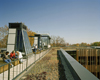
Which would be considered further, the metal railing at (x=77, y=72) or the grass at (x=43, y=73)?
the grass at (x=43, y=73)

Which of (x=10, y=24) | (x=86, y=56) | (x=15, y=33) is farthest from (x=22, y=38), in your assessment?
(x=86, y=56)

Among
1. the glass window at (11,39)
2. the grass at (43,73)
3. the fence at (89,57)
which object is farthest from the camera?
the fence at (89,57)

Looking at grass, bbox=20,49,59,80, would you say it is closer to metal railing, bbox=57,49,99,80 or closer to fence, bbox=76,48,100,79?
metal railing, bbox=57,49,99,80

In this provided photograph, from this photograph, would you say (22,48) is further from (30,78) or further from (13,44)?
(30,78)

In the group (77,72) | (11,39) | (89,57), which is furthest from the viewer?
(89,57)

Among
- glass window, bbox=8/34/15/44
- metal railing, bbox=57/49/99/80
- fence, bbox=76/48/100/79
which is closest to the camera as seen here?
metal railing, bbox=57/49/99/80

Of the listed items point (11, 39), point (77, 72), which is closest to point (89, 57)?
point (11, 39)

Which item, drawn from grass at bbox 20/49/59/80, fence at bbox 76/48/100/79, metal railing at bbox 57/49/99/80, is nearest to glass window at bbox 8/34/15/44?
grass at bbox 20/49/59/80

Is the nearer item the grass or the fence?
the grass

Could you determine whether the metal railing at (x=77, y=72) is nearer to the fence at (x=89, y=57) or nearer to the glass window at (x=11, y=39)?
the glass window at (x=11, y=39)

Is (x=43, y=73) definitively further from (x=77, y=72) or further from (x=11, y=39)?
(x=11, y=39)

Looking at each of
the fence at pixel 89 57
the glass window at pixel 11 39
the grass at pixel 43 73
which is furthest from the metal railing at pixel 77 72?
the fence at pixel 89 57

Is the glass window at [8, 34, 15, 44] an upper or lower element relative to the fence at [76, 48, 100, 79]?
upper

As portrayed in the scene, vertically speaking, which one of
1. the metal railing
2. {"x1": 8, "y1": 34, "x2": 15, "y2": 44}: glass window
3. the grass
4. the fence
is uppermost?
{"x1": 8, "y1": 34, "x2": 15, "y2": 44}: glass window
